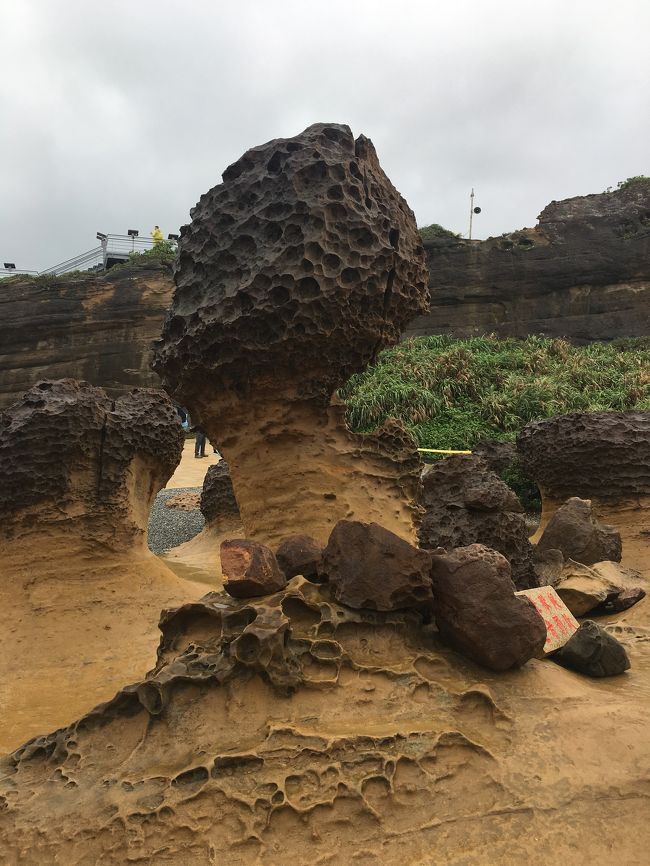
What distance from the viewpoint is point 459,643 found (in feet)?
7.95

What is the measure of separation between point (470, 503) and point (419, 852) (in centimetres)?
333

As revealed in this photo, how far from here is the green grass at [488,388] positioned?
488 inches

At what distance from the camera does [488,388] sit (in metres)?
13.8

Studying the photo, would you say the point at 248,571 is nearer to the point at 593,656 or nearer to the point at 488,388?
the point at 593,656

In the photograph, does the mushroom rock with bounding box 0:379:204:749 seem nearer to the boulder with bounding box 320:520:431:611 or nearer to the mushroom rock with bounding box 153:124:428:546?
the mushroom rock with bounding box 153:124:428:546

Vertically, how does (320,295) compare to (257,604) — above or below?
above

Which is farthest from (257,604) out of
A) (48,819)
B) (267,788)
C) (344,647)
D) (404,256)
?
(404,256)

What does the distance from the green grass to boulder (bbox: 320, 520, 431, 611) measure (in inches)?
333

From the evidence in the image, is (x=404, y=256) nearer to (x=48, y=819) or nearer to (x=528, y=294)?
(x=48, y=819)

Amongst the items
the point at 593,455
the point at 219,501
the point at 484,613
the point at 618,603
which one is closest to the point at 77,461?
the point at 484,613

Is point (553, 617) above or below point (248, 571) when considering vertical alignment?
below

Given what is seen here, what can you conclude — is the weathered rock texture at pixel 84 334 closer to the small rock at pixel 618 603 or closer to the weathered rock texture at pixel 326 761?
the small rock at pixel 618 603

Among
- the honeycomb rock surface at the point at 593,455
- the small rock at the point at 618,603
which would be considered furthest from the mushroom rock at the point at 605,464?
the small rock at the point at 618,603

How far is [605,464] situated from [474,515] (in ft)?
8.35
